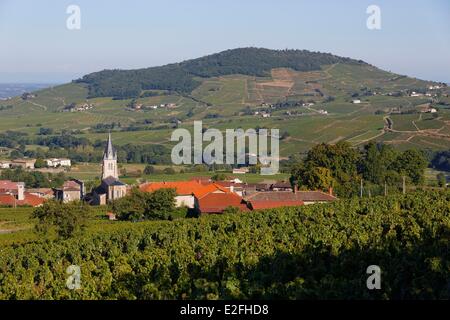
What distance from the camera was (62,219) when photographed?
104 ft

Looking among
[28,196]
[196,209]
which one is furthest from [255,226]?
[28,196]

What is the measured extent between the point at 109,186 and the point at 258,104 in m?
77.7

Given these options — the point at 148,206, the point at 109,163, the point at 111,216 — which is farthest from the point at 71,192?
the point at 148,206

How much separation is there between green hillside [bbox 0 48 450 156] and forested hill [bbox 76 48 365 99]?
10.3 inches

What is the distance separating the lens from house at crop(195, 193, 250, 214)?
3909 cm

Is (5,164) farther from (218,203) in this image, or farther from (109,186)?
(218,203)

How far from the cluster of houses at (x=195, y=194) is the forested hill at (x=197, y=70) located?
291 ft

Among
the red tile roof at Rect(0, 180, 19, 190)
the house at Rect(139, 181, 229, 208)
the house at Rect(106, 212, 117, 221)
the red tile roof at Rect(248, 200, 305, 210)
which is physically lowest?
the red tile roof at Rect(0, 180, 19, 190)

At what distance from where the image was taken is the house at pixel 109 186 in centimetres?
5251

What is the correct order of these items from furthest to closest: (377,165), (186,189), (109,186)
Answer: (109,186), (377,165), (186,189)

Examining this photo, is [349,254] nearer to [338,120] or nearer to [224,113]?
[338,120]

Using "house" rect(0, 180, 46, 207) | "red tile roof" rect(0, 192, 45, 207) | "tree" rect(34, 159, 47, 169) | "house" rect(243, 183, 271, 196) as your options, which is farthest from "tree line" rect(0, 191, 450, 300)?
Answer: "tree" rect(34, 159, 47, 169)

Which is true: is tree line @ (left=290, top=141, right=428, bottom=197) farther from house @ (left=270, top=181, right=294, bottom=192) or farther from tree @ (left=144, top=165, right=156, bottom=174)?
tree @ (left=144, top=165, right=156, bottom=174)

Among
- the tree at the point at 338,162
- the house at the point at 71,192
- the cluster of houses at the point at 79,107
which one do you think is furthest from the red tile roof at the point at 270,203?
the cluster of houses at the point at 79,107
